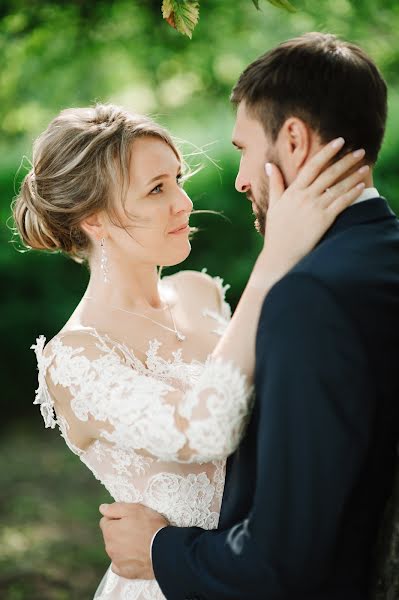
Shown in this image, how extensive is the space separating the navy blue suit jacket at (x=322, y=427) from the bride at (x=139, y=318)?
0.58ft

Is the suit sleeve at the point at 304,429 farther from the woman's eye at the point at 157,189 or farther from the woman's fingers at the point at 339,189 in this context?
the woman's eye at the point at 157,189

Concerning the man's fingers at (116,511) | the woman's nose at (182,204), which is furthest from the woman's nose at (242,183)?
the man's fingers at (116,511)

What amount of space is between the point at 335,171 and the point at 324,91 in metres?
0.19

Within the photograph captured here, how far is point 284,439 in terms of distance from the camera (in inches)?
69.0

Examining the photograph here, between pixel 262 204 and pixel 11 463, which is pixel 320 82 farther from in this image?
pixel 11 463

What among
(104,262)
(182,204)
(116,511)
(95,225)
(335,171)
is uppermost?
(335,171)

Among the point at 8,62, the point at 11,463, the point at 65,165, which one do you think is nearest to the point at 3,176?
the point at 8,62

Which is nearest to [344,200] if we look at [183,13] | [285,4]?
[285,4]

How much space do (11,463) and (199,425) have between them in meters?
5.55

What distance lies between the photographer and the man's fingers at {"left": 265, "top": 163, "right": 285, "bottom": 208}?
212 centimetres

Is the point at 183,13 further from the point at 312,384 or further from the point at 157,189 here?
the point at 312,384

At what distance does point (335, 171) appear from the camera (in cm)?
204

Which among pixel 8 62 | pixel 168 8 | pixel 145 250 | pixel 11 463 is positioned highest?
pixel 8 62

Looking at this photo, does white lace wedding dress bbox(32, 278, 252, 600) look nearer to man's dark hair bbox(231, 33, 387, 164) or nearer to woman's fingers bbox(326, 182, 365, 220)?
woman's fingers bbox(326, 182, 365, 220)
